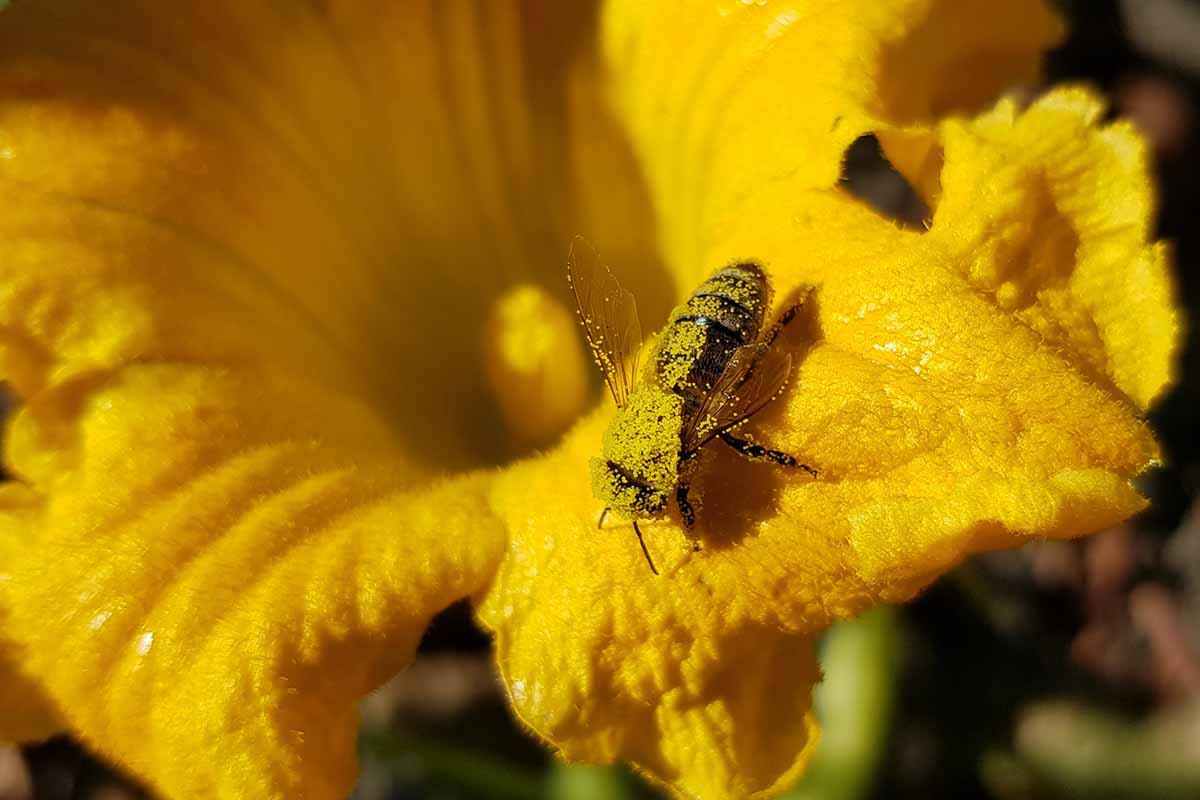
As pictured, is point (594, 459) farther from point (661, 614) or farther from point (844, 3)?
point (844, 3)

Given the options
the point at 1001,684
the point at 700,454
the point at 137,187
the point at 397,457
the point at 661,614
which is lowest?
the point at 1001,684

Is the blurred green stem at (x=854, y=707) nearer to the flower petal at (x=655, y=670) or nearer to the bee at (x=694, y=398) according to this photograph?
the flower petal at (x=655, y=670)

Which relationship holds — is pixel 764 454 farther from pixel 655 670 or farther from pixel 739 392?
pixel 655 670

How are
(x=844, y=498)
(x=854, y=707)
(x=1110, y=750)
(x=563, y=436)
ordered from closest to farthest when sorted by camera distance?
(x=844, y=498)
(x=563, y=436)
(x=854, y=707)
(x=1110, y=750)

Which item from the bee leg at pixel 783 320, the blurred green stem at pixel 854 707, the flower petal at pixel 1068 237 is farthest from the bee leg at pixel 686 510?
the blurred green stem at pixel 854 707

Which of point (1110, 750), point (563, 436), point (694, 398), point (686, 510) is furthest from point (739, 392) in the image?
point (1110, 750)

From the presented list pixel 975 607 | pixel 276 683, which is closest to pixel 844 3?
pixel 276 683
